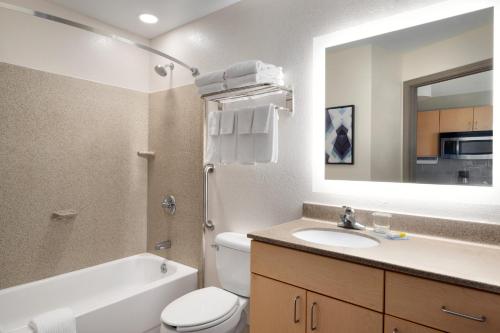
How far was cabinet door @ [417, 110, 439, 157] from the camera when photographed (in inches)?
58.4

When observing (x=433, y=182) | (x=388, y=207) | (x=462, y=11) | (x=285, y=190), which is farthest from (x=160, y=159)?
(x=462, y=11)

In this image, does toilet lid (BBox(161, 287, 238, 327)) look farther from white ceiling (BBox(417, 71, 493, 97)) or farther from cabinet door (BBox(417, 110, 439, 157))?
white ceiling (BBox(417, 71, 493, 97))

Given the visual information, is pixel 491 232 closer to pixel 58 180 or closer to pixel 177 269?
pixel 177 269

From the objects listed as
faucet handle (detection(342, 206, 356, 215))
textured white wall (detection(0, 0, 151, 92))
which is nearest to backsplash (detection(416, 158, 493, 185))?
faucet handle (detection(342, 206, 356, 215))

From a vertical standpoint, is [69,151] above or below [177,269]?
above

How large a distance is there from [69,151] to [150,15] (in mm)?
1232

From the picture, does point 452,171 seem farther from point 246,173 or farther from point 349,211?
point 246,173

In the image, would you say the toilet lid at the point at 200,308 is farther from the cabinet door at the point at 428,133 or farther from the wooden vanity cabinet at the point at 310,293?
the cabinet door at the point at 428,133

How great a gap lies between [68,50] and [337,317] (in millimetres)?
2549

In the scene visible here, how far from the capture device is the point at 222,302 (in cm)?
176

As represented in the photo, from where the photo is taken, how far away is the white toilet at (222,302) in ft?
5.19

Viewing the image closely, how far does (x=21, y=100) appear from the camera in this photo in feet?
6.90

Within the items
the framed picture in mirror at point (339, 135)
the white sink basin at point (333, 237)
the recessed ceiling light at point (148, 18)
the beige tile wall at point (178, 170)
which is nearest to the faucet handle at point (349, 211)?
the white sink basin at point (333, 237)

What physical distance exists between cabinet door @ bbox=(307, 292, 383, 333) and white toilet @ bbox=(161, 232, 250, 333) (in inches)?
22.8
